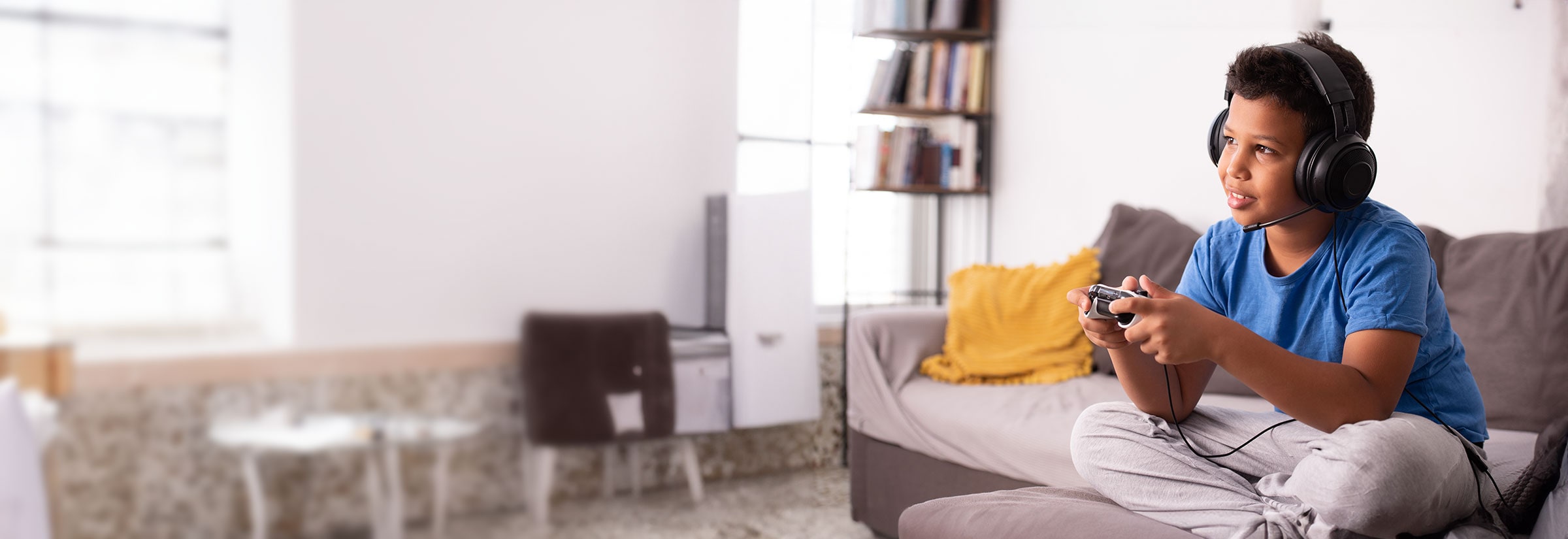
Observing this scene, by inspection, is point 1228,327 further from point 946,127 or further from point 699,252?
point 946,127

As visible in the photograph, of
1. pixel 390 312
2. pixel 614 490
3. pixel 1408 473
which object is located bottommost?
pixel 614 490

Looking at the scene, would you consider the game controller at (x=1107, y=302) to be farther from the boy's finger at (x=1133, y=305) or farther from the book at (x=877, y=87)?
the book at (x=877, y=87)

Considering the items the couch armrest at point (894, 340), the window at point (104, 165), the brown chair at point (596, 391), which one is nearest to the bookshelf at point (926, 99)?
the couch armrest at point (894, 340)

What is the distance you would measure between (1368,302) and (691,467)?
2.32 feet

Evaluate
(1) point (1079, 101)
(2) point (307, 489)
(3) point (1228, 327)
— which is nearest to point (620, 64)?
(2) point (307, 489)

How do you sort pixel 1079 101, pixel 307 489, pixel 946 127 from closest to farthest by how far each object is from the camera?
pixel 307 489 → pixel 1079 101 → pixel 946 127

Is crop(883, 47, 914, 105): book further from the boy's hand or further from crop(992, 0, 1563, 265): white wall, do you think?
the boy's hand

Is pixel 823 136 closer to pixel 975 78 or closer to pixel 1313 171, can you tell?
pixel 975 78

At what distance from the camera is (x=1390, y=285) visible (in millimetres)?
789

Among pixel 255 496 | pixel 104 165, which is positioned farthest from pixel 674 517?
pixel 104 165

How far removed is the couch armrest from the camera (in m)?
1.80

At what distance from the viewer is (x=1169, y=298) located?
2.46 feet

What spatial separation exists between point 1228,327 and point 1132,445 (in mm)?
178

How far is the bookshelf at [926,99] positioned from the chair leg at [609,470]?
127cm
